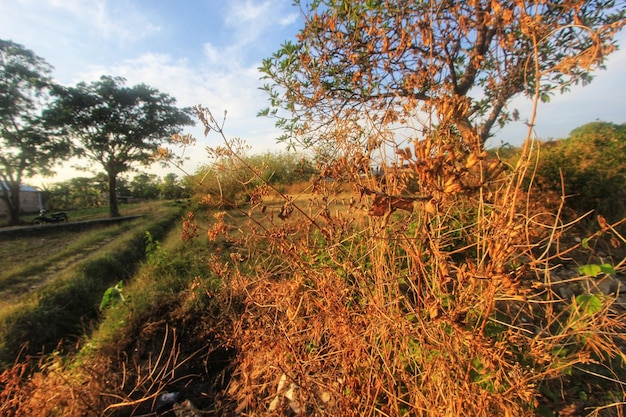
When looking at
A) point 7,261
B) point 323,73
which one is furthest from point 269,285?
point 7,261

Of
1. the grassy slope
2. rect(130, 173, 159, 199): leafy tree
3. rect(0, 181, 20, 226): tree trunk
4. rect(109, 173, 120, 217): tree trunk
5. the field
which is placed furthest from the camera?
rect(130, 173, 159, 199): leafy tree

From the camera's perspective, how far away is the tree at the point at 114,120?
1475cm

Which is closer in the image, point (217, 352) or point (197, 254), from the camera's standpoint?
point (217, 352)

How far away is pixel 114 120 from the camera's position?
15742mm

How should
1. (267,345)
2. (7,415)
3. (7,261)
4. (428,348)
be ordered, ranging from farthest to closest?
(7,261)
(267,345)
(7,415)
(428,348)

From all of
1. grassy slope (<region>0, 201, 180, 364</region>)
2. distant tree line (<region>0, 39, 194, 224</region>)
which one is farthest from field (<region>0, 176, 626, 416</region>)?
distant tree line (<region>0, 39, 194, 224</region>)

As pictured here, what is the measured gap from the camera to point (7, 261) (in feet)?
21.5

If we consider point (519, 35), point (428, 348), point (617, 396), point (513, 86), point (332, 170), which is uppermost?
point (519, 35)

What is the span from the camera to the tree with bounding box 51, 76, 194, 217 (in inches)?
581

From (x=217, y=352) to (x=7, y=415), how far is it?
137 centimetres

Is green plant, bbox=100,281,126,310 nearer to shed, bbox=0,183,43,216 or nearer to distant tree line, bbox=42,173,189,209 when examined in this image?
distant tree line, bbox=42,173,189,209

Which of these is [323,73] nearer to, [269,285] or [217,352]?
[269,285]

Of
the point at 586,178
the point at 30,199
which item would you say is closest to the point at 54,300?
the point at 586,178

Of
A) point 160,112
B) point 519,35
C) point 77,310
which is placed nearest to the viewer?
point 519,35
